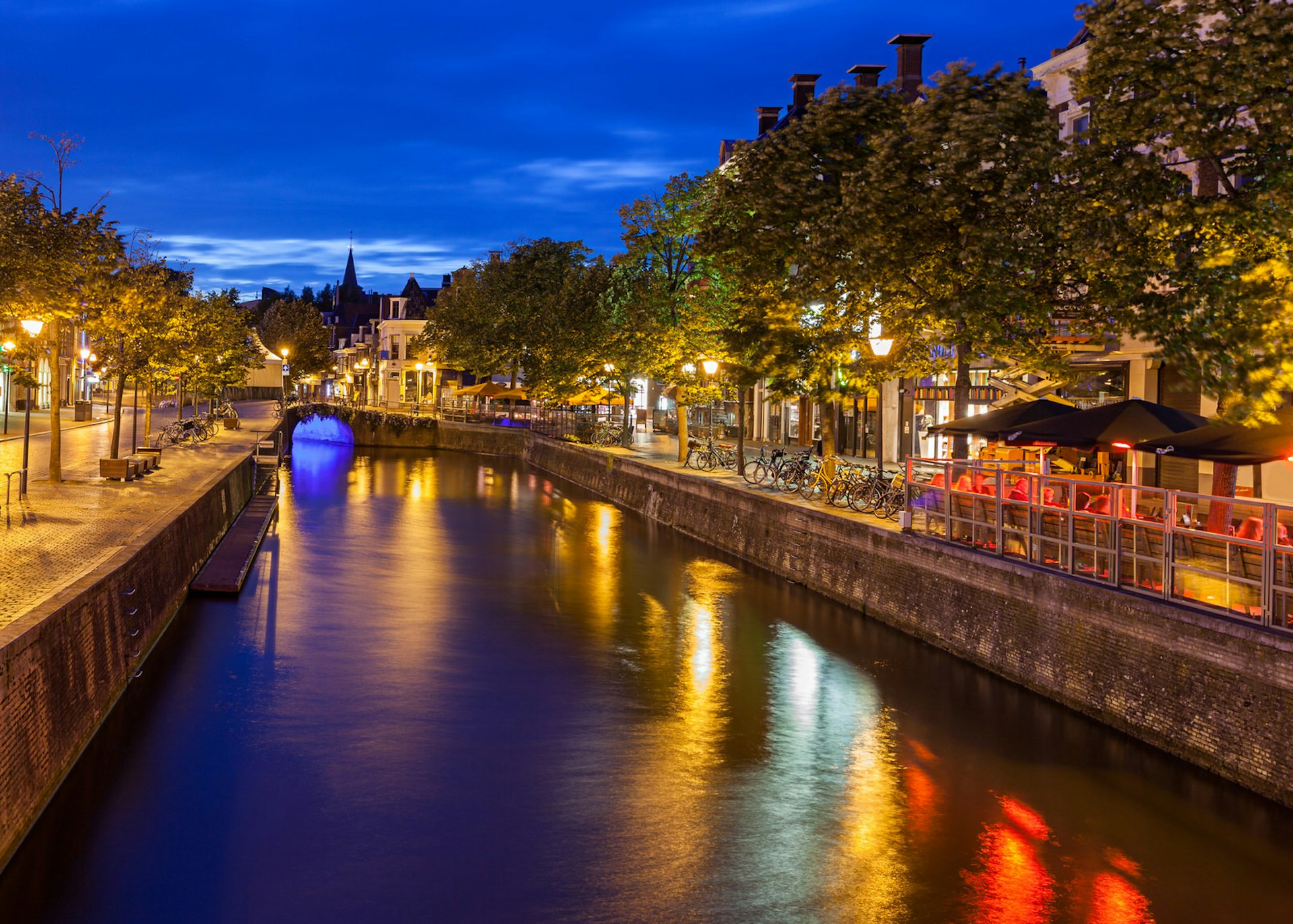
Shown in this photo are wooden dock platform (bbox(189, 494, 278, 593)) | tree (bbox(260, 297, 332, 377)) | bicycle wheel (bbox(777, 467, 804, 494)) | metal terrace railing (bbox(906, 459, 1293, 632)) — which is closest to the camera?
metal terrace railing (bbox(906, 459, 1293, 632))

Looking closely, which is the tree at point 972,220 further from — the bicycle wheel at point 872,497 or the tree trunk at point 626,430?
the tree trunk at point 626,430

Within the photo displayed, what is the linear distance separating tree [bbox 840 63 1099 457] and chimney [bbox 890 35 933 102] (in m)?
23.7

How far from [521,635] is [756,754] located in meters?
7.98

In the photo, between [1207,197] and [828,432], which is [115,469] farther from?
[1207,197]

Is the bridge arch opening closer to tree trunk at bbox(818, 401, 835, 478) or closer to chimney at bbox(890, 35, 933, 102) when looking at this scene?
chimney at bbox(890, 35, 933, 102)

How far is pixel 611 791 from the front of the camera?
13516 millimetres

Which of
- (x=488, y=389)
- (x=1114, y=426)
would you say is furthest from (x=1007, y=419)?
(x=488, y=389)

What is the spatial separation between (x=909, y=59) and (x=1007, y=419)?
29.1 meters

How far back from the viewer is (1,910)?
32.8ft

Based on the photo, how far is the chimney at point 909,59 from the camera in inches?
1887

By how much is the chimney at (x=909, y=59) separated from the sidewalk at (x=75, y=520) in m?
28.0

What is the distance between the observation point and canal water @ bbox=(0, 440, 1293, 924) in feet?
35.6

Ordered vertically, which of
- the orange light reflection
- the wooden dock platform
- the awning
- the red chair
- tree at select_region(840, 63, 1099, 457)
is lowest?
the orange light reflection

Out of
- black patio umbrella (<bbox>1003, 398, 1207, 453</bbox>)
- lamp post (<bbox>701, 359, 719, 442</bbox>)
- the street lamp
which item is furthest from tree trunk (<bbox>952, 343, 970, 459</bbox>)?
the street lamp
